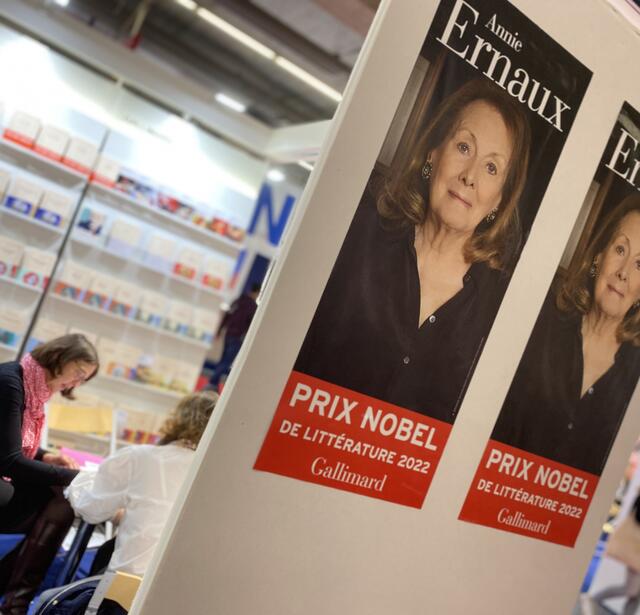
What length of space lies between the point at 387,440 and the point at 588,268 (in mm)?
1023

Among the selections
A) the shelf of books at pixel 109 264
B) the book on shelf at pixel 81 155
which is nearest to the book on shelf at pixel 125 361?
the shelf of books at pixel 109 264

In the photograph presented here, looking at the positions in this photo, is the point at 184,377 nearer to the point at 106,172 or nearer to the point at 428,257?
the point at 106,172

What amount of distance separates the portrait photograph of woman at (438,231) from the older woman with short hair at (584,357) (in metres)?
0.28

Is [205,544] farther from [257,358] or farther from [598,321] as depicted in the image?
[598,321]

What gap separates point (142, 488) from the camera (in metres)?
3.00

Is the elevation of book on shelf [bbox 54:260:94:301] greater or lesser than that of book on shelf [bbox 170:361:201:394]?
greater

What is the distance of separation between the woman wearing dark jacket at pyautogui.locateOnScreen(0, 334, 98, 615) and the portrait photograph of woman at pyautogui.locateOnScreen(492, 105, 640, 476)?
2.07 meters

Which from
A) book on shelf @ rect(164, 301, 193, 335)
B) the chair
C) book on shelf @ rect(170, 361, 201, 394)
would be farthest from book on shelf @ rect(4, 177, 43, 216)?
the chair

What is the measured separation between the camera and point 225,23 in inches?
314

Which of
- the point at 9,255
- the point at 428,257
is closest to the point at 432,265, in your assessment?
the point at 428,257

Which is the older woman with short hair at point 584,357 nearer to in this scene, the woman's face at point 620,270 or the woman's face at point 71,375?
the woman's face at point 620,270

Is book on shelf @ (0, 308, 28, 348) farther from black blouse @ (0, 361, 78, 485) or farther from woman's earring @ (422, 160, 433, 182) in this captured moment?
woman's earring @ (422, 160, 433, 182)

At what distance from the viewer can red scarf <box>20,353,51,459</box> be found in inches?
139

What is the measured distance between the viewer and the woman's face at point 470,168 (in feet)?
7.17
